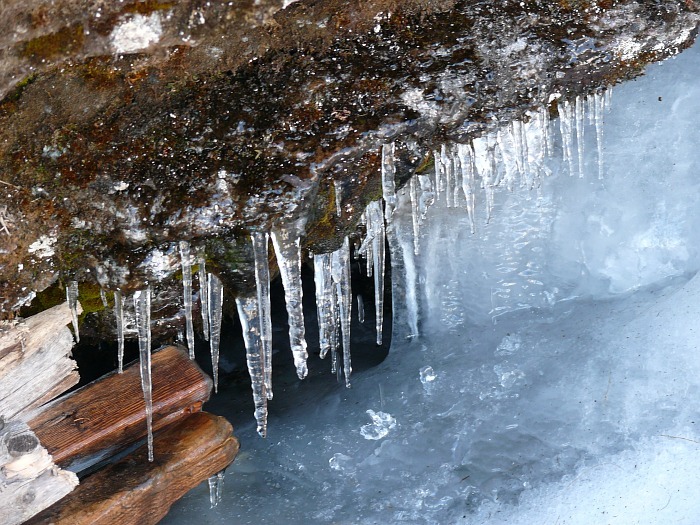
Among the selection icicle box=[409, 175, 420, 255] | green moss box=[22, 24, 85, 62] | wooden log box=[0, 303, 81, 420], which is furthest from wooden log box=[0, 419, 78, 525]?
icicle box=[409, 175, 420, 255]

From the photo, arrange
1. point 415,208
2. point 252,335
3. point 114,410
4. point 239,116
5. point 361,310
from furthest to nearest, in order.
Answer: point 361,310 < point 415,208 < point 114,410 < point 252,335 < point 239,116

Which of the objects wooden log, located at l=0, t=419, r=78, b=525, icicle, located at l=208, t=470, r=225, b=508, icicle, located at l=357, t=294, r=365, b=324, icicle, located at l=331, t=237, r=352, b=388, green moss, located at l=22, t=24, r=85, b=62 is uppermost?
green moss, located at l=22, t=24, r=85, b=62

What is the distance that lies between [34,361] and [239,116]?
1340 mm

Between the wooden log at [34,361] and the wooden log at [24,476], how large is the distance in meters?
0.09

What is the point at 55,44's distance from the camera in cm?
219

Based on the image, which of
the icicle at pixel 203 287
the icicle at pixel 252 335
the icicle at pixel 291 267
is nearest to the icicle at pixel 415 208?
the icicle at pixel 291 267

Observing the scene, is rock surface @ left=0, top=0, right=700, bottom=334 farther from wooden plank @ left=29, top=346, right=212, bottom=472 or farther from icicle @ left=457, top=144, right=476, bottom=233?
wooden plank @ left=29, top=346, right=212, bottom=472

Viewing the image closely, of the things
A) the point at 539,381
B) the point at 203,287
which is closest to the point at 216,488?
the point at 203,287

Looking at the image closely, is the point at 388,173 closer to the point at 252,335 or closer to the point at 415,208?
the point at 415,208

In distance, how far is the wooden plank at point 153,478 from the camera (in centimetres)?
303

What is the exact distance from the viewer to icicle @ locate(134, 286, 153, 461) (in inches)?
112

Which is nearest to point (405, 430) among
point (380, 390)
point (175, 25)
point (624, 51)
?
point (380, 390)

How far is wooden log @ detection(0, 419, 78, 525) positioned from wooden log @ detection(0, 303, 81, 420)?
9 centimetres

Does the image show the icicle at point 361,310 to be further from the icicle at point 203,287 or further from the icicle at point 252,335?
the icicle at point 252,335
